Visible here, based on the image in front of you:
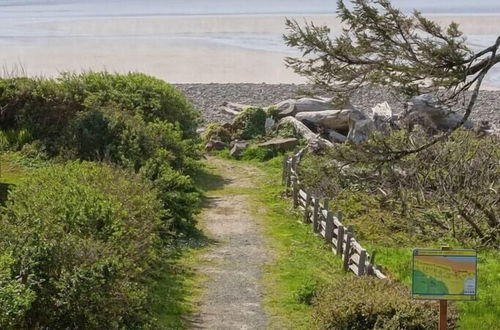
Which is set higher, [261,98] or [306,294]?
[306,294]

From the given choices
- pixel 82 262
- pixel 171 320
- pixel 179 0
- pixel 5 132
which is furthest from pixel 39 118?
pixel 179 0

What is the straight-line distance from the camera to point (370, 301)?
36.2ft

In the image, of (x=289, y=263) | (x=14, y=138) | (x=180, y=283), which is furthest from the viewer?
(x=14, y=138)

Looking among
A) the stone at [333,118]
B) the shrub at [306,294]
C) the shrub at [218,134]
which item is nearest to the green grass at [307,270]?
the shrub at [306,294]

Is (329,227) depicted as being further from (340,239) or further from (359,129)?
(359,129)

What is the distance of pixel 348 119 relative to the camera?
30.5 metres

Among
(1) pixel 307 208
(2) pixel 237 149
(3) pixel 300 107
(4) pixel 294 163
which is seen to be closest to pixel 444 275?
(1) pixel 307 208

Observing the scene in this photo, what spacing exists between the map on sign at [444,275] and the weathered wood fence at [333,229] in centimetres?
386

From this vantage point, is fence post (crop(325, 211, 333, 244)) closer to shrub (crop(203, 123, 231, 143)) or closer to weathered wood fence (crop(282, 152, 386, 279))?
weathered wood fence (crop(282, 152, 386, 279))

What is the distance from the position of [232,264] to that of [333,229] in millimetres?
2656

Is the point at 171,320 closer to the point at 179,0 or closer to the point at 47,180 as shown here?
the point at 47,180

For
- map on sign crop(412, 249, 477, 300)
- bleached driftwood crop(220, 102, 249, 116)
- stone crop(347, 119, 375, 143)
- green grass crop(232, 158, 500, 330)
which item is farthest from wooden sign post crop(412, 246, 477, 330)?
bleached driftwood crop(220, 102, 249, 116)

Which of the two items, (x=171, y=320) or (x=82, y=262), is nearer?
(x=82, y=262)

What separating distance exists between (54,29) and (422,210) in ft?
211
